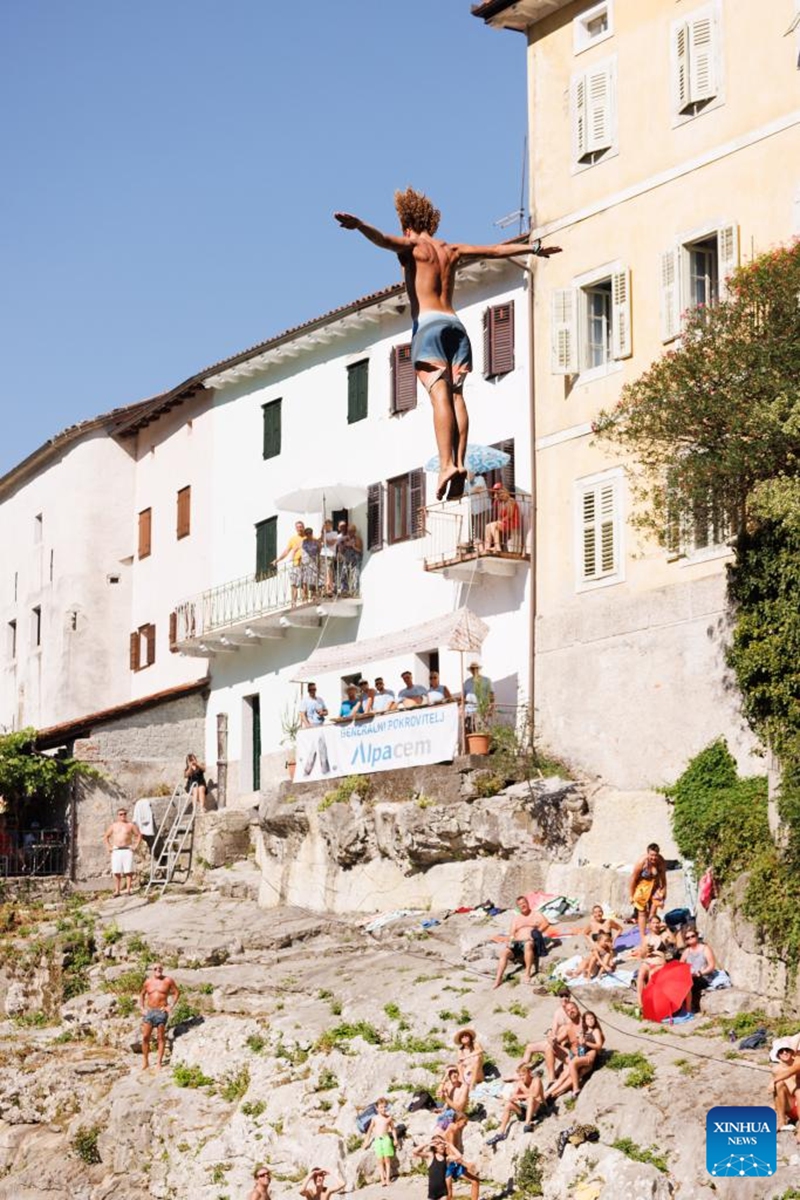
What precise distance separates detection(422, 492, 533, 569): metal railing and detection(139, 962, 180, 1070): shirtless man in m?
9.24

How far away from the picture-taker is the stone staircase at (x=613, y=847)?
1280 inches

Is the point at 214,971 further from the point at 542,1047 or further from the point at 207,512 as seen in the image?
the point at 207,512

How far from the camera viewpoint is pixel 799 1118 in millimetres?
22906

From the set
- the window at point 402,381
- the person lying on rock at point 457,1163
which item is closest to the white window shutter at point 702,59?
the window at point 402,381

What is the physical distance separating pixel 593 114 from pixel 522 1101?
19.1m

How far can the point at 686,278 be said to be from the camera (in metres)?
35.4

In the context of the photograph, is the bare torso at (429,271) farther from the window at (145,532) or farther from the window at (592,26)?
the window at (145,532)

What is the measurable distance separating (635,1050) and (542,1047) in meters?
1.19

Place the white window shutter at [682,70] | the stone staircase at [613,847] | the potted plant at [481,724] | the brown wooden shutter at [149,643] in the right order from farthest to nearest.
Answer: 1. the brown wooden shutter at [149,643]
2. the potted plant at [481,724]
3. the white window shutter at [682,70]
4. the stone staircase at [613,847]

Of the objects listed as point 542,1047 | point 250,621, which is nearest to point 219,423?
point 250,621

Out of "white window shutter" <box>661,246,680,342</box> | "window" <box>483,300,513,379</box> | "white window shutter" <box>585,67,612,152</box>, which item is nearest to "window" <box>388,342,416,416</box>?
"window" <box>483,300,513,379</box>

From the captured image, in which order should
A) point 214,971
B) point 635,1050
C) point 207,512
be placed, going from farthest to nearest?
1. point 207,512
2. point 214,971
3. point 635,1050

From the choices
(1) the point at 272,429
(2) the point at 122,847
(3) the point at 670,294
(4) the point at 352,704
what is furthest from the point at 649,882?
(1) the point at 272,429

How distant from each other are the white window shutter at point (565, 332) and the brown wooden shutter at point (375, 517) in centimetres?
573
